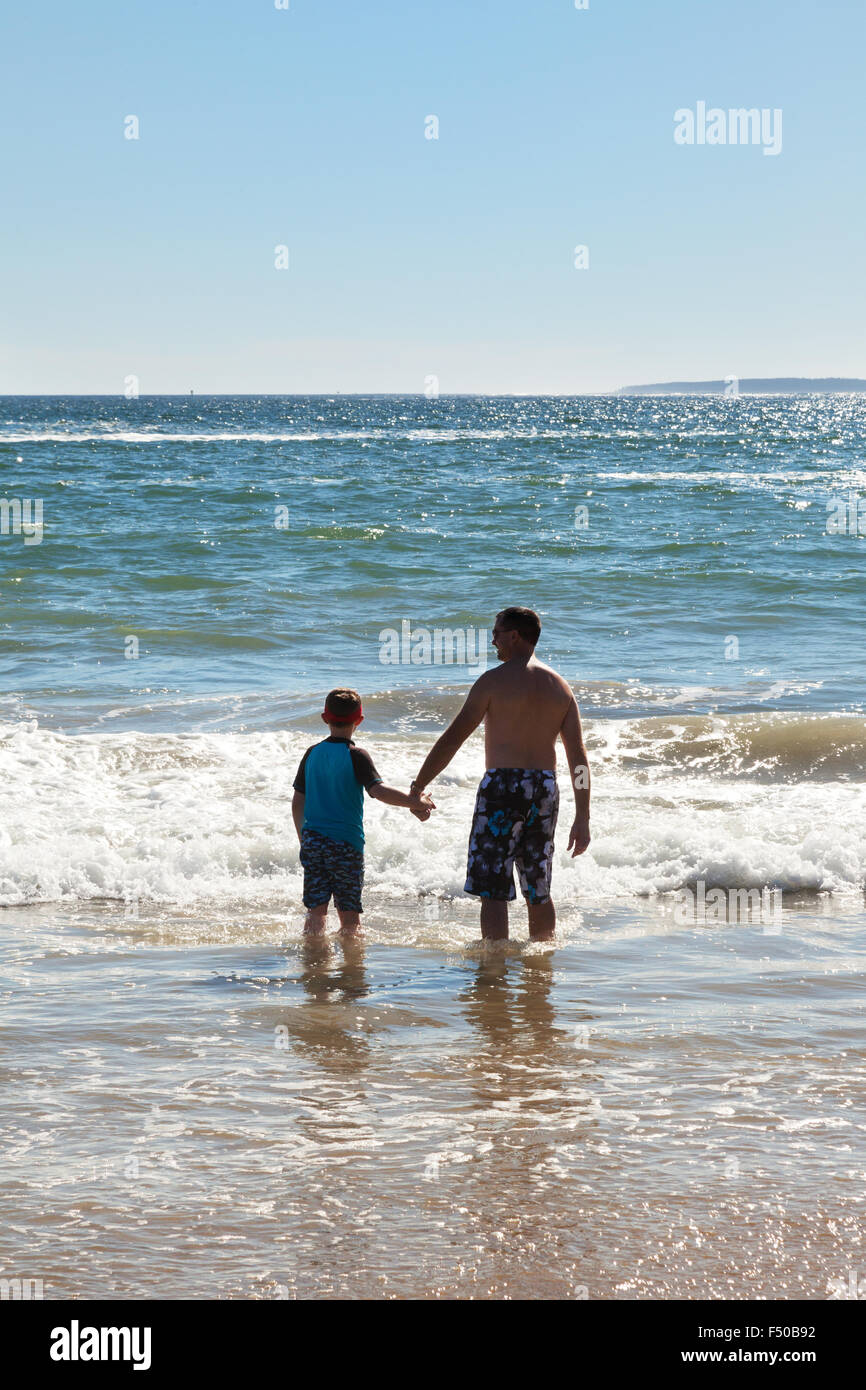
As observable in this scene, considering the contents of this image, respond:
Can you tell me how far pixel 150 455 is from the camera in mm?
45656

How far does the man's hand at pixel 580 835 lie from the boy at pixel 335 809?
0.69 m

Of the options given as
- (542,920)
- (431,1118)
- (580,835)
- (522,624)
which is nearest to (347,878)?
(542,920)

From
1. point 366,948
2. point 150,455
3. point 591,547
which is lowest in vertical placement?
point 366,948

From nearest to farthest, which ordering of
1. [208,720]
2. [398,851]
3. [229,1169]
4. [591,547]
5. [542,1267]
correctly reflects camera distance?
[542,1267] < [229,1169] < [398,851] < [208,720] < [591,547]

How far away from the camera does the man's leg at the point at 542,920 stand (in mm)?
6133

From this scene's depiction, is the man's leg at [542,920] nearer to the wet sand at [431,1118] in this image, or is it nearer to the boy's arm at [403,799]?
the wet sand at [431,1118]

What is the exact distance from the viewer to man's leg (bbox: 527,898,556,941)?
6.13 metres

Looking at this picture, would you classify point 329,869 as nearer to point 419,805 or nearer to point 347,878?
point 347,878

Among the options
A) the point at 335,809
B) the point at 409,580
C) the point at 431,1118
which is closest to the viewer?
the point at 431,1118

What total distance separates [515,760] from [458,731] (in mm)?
303

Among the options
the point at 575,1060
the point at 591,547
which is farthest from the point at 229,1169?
the point at 591,547

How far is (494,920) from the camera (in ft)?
19.9
